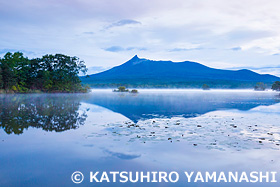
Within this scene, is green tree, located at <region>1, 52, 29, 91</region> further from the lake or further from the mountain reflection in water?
the lake

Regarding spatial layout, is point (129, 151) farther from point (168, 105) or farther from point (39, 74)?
point (39, 74)

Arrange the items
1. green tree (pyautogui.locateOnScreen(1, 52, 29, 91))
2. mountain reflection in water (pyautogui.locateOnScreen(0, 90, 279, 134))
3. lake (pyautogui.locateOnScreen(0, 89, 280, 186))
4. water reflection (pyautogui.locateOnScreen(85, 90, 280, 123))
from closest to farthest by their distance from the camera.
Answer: lake (pyautogui.locateOnScreen(0, 89, 280, 186)) < mountain reflection in water (pyautogui.locateOnScreen(0, 90, 279, 134)) < water reflection (pyautogui.locateOnScreen(85, 90, 280, 123)) < green tree (pyautogui.locateOnScreen(1, 52, 29, 91))

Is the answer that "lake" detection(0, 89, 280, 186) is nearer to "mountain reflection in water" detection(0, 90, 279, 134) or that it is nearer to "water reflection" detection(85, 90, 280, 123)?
"mountain reflection in water" detection(0, 90, 279, 134)

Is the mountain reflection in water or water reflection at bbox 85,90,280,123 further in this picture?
water reflection at bbox 85,90,280,123

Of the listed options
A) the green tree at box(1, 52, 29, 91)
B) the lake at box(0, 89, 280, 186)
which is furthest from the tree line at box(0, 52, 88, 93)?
the lake at box(0, 89, 280, 186)

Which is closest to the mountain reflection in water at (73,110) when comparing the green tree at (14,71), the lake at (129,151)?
the lake at (129,151)

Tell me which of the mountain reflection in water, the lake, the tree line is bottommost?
the lake

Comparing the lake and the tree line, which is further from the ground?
the tree line

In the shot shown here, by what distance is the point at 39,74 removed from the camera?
68750mm

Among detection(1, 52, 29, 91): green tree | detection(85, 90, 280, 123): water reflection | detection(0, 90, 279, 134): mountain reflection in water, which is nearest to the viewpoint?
detection(0, 90, 279, 134): mountain reflection in water

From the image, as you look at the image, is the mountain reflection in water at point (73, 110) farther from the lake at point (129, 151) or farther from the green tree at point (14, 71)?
the green tree at point (14, 71)

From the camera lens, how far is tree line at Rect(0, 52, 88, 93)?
2388 inches

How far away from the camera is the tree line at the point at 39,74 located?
199 feet

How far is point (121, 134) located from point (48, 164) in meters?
4.72
